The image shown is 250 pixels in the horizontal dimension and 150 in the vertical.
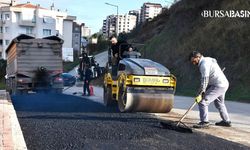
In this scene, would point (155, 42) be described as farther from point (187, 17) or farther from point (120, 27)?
point (120, 27)

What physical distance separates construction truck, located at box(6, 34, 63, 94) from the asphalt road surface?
7811 mm

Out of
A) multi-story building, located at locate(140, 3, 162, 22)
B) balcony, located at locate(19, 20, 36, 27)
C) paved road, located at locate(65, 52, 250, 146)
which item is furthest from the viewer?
balcony, located at locate(19, 20, 36, 27)

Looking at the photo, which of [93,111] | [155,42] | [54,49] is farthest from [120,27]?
[93,111]

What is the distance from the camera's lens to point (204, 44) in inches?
1001

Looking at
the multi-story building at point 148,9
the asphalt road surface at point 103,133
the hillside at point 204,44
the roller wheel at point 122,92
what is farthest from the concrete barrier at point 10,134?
the multi-story building at point 148,9

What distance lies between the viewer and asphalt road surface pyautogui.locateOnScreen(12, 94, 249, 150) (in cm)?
747

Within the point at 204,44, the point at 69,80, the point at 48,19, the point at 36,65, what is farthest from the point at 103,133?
the point at 48,19

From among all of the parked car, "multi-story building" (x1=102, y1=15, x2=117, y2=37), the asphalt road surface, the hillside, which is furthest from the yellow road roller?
"multi-story building" (x1=102, y1=15, x2=117, y2=37)

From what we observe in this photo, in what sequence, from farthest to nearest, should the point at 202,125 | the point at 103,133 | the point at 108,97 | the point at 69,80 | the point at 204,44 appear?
the point at 69,80 < the point at 204,44 < the point at 108,97 < the point at 202,125 < the point at 103,133

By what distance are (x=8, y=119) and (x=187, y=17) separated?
74.0ft

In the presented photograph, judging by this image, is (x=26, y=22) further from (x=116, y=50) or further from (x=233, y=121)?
(x=233, y=121)

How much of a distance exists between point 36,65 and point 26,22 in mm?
69241

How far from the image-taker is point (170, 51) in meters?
29.6

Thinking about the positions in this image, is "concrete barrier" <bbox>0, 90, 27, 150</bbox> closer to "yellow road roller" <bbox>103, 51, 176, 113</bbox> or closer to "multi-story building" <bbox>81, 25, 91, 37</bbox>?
"yellow road roller" <bbox>103, 51, 176, 113</bbox>
